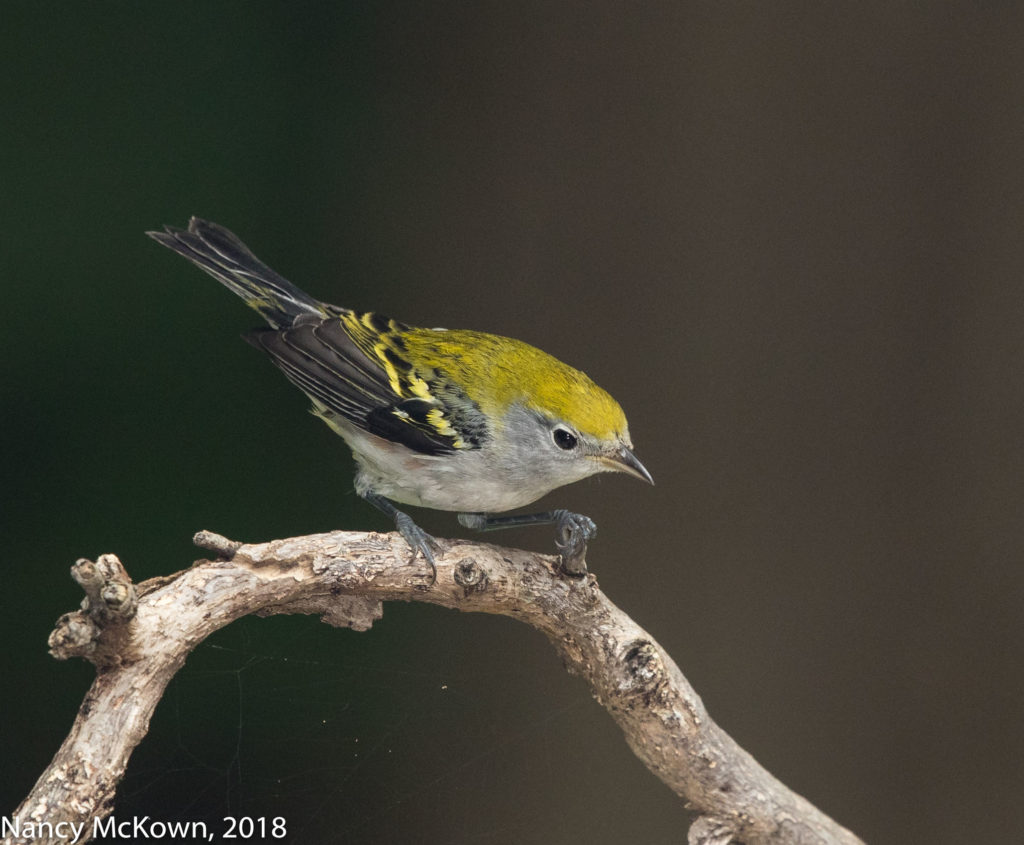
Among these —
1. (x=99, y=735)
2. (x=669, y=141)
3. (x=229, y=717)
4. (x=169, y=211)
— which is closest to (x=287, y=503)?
(x=229, y=717)

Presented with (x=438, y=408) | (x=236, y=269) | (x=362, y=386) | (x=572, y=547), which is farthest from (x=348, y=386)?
(x=572, y=547)

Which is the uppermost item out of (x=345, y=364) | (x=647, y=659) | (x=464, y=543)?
(x=345, y=364)

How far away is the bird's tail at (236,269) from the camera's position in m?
2.61

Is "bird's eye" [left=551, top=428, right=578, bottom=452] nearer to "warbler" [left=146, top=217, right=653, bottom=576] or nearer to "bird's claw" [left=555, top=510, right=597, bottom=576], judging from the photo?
"warbler" [left=146, top=217, right=653, bottom=576]

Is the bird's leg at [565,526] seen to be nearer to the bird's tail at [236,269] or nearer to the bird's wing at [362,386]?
the bird's wing at [362,386]

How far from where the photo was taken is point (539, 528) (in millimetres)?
3934

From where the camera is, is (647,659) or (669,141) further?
(669,141)

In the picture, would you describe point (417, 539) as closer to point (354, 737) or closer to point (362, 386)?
point (362, 386)

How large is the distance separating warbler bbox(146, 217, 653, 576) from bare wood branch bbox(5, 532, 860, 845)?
0.10m

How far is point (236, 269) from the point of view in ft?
8.65

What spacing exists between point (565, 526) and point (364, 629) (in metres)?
0.48

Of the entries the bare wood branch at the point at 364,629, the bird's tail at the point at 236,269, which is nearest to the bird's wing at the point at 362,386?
the bird's tail at the point at 236,269

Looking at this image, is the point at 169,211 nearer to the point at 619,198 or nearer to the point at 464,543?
the point at 619,198

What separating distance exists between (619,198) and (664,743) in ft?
7.66
